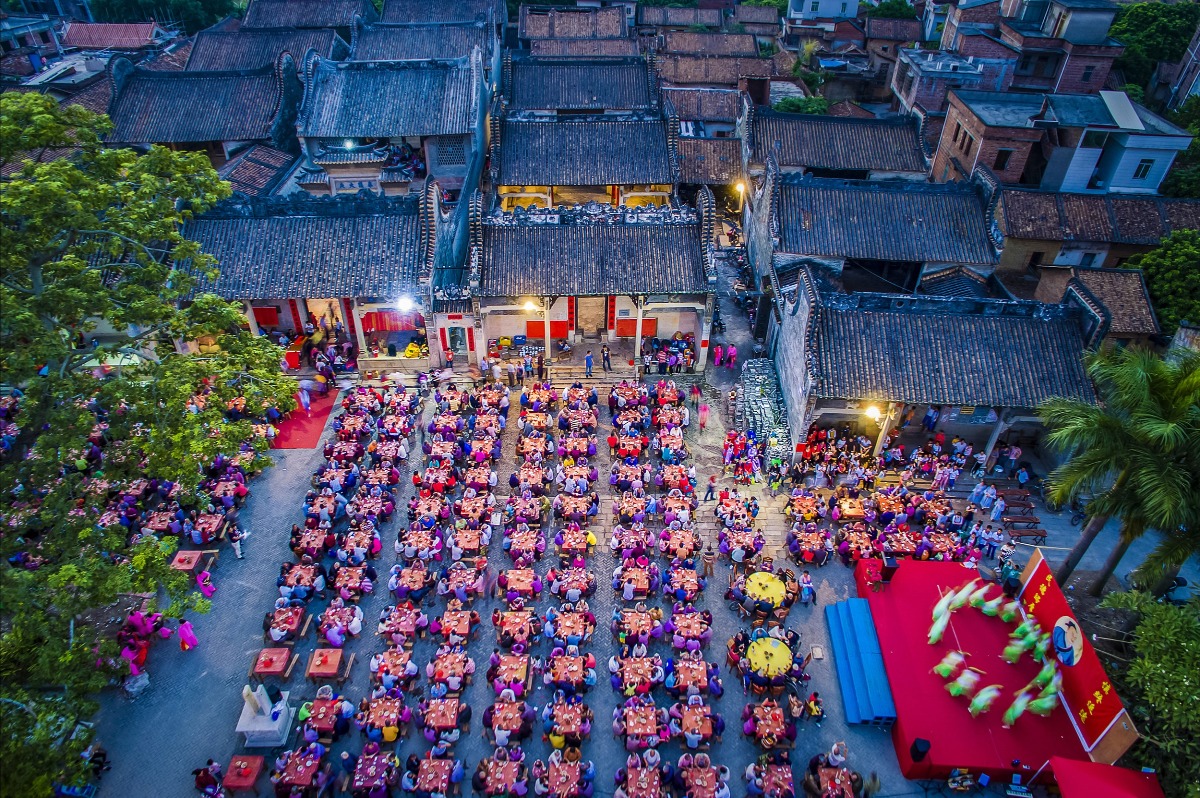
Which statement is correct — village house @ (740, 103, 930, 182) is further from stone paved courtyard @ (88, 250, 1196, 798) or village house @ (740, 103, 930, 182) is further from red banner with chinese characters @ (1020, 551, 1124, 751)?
red banner with chinese characters @ (1020, 551, 1124, 751)

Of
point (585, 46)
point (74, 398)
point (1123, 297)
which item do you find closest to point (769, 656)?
point (74, 398)

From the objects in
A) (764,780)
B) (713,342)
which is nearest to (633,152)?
(713,342)

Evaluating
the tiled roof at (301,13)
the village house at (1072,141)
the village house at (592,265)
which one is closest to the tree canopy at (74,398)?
the village house at (592,265)

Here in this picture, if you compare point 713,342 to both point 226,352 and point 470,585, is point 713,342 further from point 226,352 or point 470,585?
point 226,352

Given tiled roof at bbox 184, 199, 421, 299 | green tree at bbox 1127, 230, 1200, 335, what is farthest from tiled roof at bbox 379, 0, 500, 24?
green tree at bbox 1127, 230, 1200, 335

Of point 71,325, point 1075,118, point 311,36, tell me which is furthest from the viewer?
point 311,36

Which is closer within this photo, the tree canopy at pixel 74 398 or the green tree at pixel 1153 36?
the tree canopy at pixel 74 398

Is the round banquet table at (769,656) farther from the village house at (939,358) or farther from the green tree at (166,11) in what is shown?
the green tree at (166,11)
